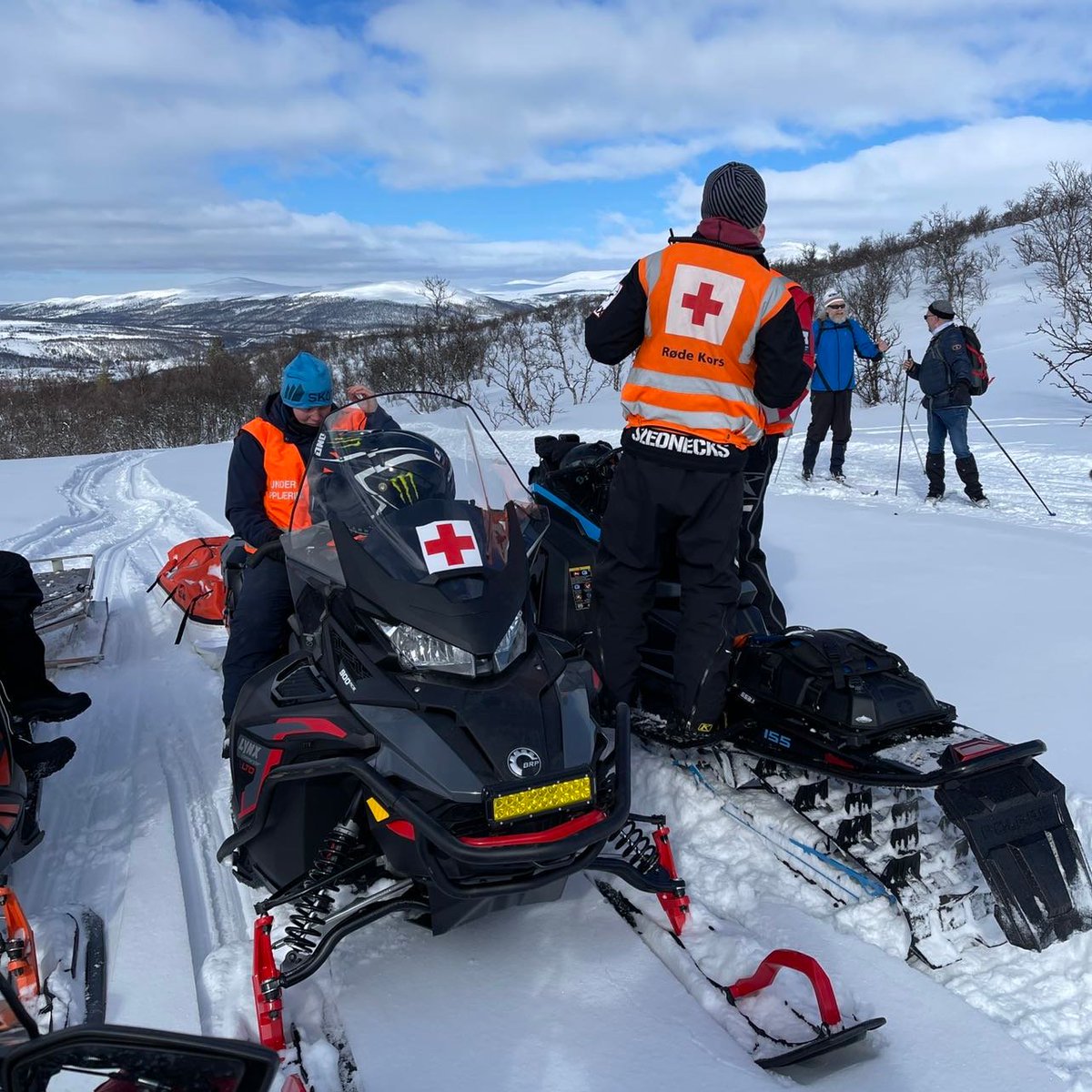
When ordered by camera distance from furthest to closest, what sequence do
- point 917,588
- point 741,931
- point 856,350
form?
point 856,350 → point 917,588 → point 741,931

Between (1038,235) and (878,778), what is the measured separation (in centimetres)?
3033

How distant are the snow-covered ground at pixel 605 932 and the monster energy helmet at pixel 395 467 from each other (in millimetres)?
1259

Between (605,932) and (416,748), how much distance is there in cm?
87

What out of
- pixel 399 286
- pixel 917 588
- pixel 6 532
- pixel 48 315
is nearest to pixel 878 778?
pixel 917 588

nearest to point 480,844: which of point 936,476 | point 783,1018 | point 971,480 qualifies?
point 783,1018

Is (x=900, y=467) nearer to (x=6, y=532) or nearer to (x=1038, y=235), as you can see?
(x=6, y=532)

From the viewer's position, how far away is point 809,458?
9242mm

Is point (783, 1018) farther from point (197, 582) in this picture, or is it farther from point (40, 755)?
point (197, 582)

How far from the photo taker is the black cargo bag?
2701 mm

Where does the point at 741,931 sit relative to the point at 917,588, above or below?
below

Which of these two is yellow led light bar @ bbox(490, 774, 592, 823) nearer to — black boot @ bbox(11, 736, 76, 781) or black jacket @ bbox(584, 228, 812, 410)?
black jacket @ bbox(584, 228, 812, 410)

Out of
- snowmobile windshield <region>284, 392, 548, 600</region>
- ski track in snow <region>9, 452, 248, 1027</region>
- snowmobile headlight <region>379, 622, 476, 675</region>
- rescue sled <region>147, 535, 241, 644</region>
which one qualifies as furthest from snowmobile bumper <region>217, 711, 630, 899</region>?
rescue sled <region>147, 535, 241, 644</region>

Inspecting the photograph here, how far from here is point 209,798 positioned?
3381mm

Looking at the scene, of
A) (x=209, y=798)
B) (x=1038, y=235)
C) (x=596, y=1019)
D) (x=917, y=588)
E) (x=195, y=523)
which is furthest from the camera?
(x=1038, y=235)
